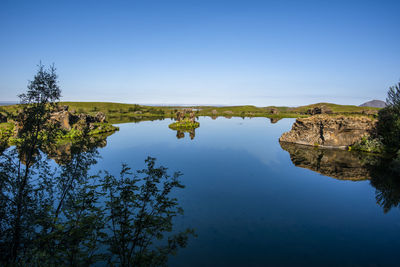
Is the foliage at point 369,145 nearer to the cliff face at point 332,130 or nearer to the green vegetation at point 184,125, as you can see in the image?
the cliff face at point 332,130

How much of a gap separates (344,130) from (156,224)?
5606 cm

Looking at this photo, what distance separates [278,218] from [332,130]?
42.0m

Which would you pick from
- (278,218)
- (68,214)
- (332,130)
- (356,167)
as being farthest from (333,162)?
(68,214)

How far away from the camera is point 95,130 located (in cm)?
6950

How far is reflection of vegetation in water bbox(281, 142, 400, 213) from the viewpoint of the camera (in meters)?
26.0

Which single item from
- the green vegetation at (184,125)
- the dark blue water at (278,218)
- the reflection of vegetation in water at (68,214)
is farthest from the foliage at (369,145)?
the green vegetation at (184,125)

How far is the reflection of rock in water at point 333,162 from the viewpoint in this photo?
33.5 m

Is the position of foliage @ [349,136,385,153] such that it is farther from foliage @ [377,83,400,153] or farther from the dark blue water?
the dark blue water

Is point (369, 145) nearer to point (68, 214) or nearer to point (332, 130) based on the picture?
A: point (332, 130)

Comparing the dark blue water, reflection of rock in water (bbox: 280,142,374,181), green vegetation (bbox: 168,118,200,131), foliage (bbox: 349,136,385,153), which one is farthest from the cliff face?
green vegetation (bbox: 168,118,200,131)

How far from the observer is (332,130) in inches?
2024

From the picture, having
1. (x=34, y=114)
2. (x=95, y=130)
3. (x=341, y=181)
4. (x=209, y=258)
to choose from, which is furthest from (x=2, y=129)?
(x=341, y=181)

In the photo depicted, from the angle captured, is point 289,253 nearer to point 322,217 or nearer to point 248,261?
point 248,261

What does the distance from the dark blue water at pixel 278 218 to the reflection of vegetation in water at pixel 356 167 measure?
1.46 meters
